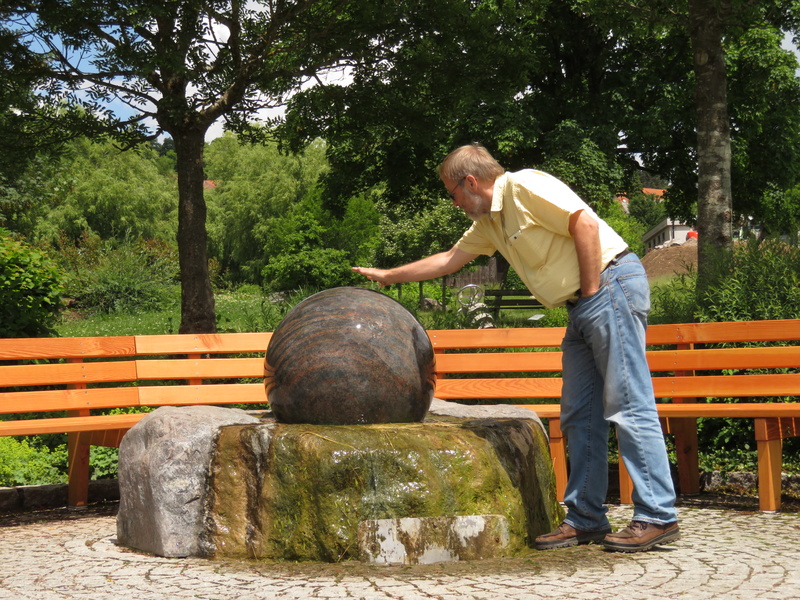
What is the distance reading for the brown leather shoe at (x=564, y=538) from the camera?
4.88 metres

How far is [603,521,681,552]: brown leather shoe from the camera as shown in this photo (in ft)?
15.3

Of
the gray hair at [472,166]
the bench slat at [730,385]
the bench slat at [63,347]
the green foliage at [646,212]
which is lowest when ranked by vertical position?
the bench slat at [730,385]

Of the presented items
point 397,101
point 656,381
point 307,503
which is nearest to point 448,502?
point 307,503

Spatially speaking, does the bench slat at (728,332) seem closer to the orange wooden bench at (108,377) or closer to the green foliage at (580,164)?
the orange wooden bench at (108,377)

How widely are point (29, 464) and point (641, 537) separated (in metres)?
5.53

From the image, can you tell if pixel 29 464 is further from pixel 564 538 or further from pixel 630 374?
pixel 630 374

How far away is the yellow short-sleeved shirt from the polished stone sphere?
0.89 meters

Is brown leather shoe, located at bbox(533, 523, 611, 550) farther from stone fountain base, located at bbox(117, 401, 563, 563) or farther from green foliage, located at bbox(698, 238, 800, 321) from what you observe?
green foliage, located at bbox(698, 238, 800, 321)

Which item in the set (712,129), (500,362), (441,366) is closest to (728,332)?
(500,362)

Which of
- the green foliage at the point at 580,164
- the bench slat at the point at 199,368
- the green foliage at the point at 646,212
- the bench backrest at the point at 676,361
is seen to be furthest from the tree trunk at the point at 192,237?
the green foliage at the point at 646,212

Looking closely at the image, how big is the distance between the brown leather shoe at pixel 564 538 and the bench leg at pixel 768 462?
1.77 meters

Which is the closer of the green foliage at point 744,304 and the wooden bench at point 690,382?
the wooden bench at point 690,382

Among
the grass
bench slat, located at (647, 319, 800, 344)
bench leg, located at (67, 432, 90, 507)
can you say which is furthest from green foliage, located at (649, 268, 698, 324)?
the grass

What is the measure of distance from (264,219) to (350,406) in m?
44.5
